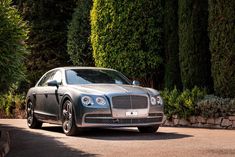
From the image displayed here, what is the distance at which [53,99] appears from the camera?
42.6 feet

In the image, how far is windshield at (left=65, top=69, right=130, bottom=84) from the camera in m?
Result: 12.8

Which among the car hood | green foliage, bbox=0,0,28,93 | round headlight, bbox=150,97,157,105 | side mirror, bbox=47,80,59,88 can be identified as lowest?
round headlight, bbox=150,97,157,105

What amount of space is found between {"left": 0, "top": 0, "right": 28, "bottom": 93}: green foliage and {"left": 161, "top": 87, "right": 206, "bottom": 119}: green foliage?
225 inches

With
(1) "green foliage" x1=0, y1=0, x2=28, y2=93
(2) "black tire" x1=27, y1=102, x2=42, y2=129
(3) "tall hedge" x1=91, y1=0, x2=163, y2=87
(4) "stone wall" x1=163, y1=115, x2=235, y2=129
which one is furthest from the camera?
(3) "tall hedge" x1=91, y1=0, x2=163, y2=87

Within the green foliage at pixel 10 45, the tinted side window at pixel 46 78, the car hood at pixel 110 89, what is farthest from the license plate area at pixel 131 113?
the tinted side window at pixel 46 78

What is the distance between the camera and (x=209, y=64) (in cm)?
1622

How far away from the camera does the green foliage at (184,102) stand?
48.9 feet

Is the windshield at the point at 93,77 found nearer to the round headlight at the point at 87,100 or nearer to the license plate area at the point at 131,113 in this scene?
the round headlight at the point at 87,100

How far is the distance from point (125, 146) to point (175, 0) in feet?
29.3

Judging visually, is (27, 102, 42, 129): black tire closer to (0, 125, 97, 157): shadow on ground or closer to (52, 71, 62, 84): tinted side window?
(52, 71, 62, 84): tinted side window

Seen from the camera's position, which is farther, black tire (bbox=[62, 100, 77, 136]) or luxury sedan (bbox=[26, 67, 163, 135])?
black tire (bbox=[62, 100, 77, 136])

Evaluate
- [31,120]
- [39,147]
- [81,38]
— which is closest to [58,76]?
[31,120]

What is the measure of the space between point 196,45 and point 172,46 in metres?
1.56

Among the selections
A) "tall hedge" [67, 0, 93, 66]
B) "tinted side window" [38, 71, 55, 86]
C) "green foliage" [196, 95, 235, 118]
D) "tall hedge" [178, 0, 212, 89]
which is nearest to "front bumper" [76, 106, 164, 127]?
"tinted side window" [38, 71, 55, 86]
